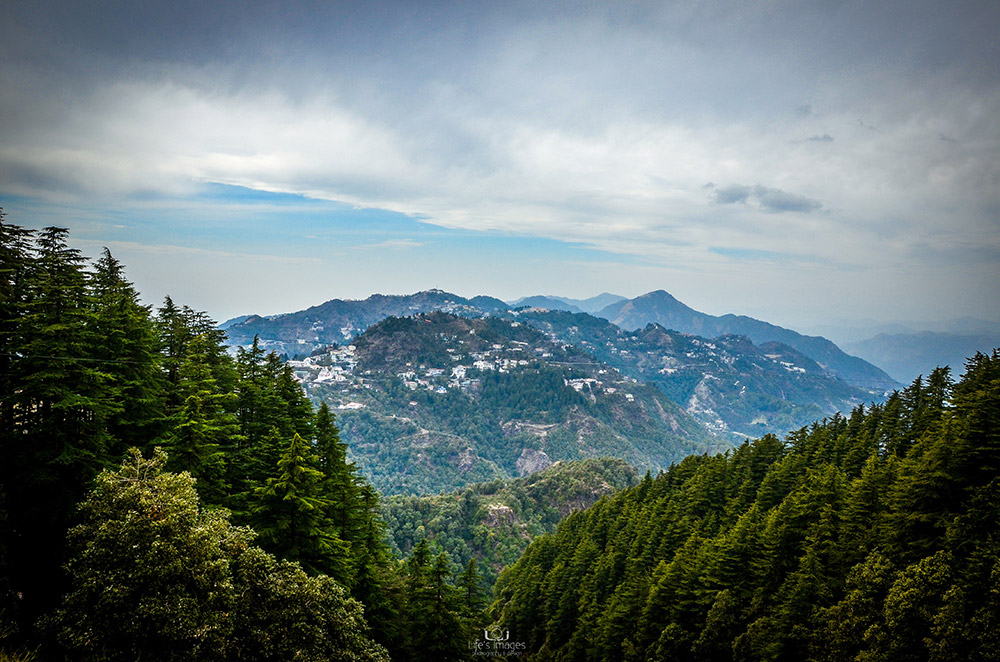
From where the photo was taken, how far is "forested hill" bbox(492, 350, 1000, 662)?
18172 millimetres

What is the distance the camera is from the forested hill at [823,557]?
18172 mm

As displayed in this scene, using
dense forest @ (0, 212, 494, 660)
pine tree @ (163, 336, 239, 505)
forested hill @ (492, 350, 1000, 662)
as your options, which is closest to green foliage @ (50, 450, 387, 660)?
dense forest @ (0, 212, 494, 660)

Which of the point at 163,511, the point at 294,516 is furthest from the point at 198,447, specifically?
the point at 163,511

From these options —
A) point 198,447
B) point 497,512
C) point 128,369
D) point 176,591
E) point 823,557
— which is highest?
point 128,369

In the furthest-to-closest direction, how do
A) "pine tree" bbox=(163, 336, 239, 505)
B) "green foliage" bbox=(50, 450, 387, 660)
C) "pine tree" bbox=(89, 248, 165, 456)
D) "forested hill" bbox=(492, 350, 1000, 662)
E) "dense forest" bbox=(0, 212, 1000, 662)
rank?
"pine tree" bbox=(89, 248, 165, 456) < "pine tree" bbox=(163, 336, 239, 505) < "forested hill" bbox=(492, 350, 1000, 662) < "dense forest" bbox=(0, 212, 1000, 662) < "green foliage" bbox=(50, 450, 387, 660)

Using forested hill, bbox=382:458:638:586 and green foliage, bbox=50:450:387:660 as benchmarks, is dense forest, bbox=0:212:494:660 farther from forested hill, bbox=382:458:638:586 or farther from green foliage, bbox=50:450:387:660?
forested hill, bbox=382:458:638:586

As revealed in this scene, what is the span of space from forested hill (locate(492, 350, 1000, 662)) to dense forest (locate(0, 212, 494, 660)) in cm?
1310

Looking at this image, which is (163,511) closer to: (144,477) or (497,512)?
(144,477)

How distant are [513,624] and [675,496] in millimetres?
21650

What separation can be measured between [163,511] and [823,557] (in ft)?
96.7

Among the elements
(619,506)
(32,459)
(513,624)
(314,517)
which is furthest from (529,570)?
(32,459)

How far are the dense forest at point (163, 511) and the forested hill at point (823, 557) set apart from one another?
13098mm

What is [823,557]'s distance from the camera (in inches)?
980

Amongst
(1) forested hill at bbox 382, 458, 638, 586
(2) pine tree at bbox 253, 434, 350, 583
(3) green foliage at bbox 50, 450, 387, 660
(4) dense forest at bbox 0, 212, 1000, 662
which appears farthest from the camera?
(1) forested hill at bbox 382, 458, 638, 586
